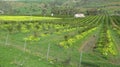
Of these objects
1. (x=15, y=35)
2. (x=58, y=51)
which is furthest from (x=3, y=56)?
(x=15, y=35)

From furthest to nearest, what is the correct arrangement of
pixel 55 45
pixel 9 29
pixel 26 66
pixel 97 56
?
pixel 9 29, pixel 55 45, pixel 97 56, pixel 26 66

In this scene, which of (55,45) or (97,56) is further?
(55,45)

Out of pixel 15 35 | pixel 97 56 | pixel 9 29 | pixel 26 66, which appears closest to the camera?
pixel 26 66

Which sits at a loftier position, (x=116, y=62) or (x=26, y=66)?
(x=26, y=66)

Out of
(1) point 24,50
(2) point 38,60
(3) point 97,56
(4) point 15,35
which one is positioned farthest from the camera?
(4) point 15,35

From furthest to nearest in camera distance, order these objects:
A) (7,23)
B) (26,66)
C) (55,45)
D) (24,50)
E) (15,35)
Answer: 1. (7,23)
2. (15,35)
3. (55,45)
4. (24,50)
5. (26,66)

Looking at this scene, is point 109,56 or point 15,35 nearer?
point 109,56

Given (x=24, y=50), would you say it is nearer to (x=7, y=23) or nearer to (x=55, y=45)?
(x=55, y=45)

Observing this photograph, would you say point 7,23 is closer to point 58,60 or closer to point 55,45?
point 55,45

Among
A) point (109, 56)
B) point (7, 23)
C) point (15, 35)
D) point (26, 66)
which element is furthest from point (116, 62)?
point (7, 23)
